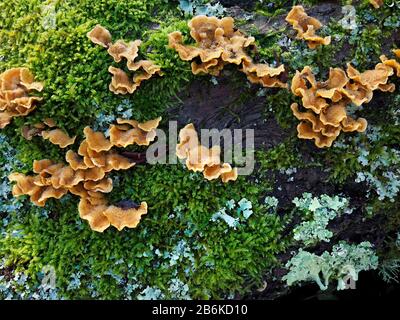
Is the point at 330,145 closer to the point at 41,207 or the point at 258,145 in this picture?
the point at 258,145

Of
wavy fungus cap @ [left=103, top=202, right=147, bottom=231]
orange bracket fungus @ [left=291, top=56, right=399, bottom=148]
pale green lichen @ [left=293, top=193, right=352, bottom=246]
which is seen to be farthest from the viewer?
pale green lichen @ [left=293, top=193, right=352, bottom=246]

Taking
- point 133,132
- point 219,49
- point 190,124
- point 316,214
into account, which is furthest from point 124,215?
point 316,214

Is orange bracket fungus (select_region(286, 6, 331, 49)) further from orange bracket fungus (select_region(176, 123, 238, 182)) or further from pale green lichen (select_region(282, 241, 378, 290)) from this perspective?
pale green lichen (select_region(282, 241, 378, 290))

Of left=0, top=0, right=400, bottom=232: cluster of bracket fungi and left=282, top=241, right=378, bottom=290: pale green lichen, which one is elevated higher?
left=0, top=0, right=400, bottom=232: cluster of bracket fungi

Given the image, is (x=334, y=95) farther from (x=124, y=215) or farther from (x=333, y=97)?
(x=124, y=215)

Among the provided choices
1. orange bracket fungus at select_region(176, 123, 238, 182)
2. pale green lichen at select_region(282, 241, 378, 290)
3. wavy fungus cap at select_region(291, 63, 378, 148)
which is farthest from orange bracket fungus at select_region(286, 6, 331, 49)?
pale green lichen at select_region(282, 241, 378, 290)

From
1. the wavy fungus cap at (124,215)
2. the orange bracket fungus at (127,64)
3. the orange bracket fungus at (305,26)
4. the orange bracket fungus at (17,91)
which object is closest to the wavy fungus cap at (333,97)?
the orange bracket fungus at (305,26)
